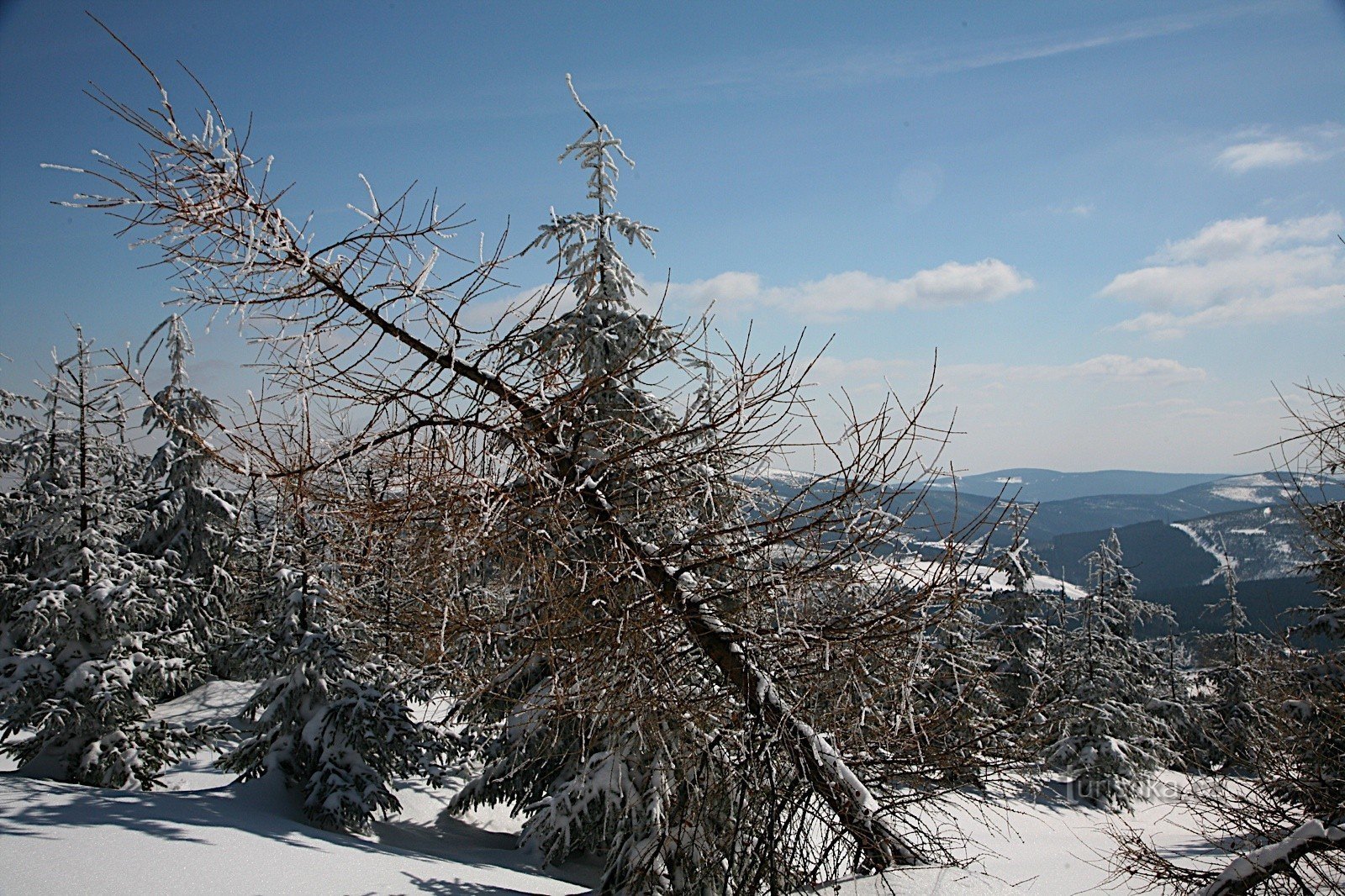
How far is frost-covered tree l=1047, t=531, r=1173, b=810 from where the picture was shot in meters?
21.6

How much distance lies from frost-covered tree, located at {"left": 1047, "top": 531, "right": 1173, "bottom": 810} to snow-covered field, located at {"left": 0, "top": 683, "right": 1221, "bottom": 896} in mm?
8522

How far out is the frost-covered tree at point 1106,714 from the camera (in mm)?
21641

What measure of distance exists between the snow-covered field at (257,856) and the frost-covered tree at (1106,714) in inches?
336

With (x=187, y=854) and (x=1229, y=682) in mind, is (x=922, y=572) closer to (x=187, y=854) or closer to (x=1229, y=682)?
(x=187, y=854)

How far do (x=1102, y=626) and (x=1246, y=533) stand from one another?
638 feet

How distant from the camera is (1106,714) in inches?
858

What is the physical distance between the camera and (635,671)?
4367 mm

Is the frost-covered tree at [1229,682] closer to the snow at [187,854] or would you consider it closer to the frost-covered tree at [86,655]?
the snow at [187,854]

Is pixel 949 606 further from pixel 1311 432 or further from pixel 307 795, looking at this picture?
pixel 307 795

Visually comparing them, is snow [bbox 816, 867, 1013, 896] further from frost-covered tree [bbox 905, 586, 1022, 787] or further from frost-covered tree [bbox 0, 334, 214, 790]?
frost-covered tree [bbox 0, 334, 214, 790]

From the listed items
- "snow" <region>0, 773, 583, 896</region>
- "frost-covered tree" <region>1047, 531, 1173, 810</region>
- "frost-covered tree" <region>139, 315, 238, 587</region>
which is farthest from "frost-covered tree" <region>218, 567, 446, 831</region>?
"frost-covered tree" <region>1047, 531, 1173, 810</region>

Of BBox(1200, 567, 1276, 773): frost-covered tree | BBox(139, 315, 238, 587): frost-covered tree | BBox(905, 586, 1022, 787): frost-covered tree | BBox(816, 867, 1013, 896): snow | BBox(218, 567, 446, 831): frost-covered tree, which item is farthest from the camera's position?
BBox(139, 315, 238, 587): frost-covered tree

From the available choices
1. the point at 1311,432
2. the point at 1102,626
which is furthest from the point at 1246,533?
the point at 1311,432

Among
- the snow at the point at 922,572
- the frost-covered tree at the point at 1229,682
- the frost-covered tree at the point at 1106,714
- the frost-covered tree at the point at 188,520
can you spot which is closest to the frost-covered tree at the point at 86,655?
the frost-covered tree at the point at 188,520
